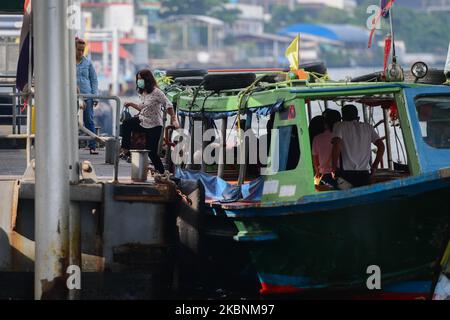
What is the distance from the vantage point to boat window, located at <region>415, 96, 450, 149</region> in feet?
44.3

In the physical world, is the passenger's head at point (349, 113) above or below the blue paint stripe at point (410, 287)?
above

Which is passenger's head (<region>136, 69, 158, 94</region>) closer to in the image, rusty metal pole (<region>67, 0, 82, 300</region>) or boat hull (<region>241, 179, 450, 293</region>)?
rusty metal pole (<region>67, 0, 82, 300</region>)

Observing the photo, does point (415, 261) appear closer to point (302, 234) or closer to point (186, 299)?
point (302, 234)

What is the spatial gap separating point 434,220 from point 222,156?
9.29 ft

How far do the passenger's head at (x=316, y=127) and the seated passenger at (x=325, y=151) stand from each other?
173 mm

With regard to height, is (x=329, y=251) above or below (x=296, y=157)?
below

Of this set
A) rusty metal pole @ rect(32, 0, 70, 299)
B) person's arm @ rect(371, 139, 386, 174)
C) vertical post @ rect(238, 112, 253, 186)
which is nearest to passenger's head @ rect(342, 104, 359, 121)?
person's arm @ rect(371, 139, 386, 174)

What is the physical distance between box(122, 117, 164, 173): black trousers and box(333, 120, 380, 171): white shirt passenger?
2157 mm

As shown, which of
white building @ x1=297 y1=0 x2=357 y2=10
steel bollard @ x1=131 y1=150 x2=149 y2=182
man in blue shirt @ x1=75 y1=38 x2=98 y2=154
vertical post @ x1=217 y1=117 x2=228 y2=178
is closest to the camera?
steel bollard @ x1=131 y1=150 x2=149 y2=182

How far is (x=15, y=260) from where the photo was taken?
43.9 ft

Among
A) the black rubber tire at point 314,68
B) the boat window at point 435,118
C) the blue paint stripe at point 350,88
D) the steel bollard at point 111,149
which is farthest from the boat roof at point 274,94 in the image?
the steel bollard at point 111,149

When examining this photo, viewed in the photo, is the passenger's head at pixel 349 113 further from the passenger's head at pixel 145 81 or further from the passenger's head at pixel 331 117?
the passenger's head at pixel 145 81

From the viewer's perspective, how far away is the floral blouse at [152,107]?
589 inches
